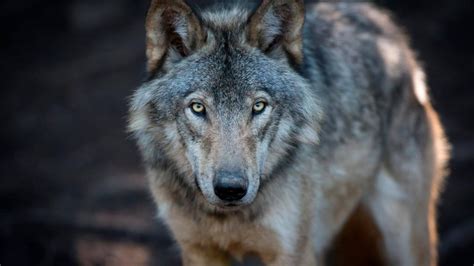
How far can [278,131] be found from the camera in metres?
4.27

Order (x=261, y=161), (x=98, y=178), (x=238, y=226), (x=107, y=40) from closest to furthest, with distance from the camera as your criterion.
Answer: (x=261, y=161) → (x=238, y=226) → (x=98, y=178) → (x=107, y=40)

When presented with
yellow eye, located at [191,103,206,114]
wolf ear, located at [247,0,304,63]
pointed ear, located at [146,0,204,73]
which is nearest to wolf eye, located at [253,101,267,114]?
yellow eye, located at [191,103,206,114]

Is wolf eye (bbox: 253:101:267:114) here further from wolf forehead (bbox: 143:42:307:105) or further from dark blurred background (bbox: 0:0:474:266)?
dark blurred background (bbox: 0:0:474:266)

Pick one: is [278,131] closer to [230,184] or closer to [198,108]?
[198,108]

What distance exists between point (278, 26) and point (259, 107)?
1.83 ft

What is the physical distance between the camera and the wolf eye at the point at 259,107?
4.06 m

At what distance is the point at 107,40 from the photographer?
11.2 m

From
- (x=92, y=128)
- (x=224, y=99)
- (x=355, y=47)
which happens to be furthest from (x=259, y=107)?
(x=92, y=128)

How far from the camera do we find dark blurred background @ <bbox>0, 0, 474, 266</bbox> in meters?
6.99

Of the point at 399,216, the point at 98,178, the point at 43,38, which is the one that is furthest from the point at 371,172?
the point at 43,38

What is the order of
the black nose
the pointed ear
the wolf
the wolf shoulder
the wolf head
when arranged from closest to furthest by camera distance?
1. the black nose
2. the wolf head
3. the wolf
4. the pointed ear
5. the wolf shoulder

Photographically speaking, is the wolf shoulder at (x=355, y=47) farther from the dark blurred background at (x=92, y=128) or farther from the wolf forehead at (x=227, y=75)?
A: the dark blurred background at (x=92, y=128)

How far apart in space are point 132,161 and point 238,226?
432 centimetres

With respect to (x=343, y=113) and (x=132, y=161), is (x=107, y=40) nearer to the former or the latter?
(x=132, y=161)
